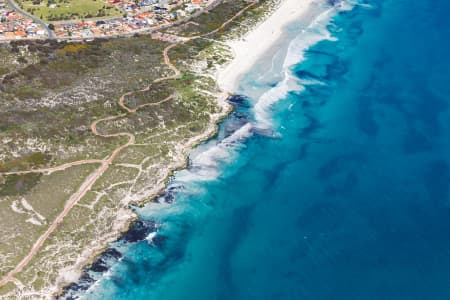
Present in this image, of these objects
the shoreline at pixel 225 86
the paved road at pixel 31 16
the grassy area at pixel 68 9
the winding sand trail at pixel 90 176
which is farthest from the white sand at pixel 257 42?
the paved road at pixel 31 16

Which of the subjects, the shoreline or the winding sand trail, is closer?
the winding sand trail

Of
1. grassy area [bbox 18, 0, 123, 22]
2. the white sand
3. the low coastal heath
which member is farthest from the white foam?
grassy area [bbox 18, 0, 123, 22]

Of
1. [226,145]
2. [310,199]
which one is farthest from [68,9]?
[310,199]

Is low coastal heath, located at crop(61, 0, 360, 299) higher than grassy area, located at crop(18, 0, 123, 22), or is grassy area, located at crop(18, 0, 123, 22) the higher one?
grassy area, located at crop(18, 0, 123, 22)

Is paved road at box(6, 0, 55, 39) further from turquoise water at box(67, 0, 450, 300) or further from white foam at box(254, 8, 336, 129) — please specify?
white foam at box(254, 8, 336, 129)

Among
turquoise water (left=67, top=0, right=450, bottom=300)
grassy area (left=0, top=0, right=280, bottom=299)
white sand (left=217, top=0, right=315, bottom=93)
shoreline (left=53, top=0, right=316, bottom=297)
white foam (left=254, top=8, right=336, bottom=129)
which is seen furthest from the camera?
white sand (left=217, top=0, right=315, bottom=93)

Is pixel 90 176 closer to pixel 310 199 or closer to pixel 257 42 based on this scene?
pixel 310 199

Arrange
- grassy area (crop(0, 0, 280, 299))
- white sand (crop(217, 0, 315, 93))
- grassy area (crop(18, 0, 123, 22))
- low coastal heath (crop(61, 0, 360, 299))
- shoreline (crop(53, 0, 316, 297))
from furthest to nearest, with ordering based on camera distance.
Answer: grassy area (crop(18, 0, 123, 22)), white sand (crop(217, 0, 315, 93)), grassy area (crop(0, 0, 280, 299)), shoreline (crop(53, 0, 316, 297)), low coastal heath (crop(61, 0, 360, 299))
